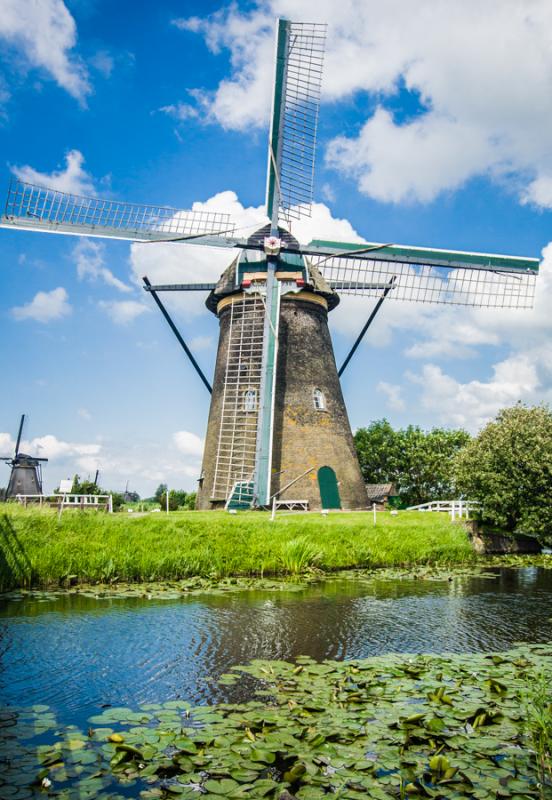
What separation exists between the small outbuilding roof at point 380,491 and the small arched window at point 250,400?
15336 millimetres

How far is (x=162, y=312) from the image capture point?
21.8m

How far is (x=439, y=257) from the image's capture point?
21906 mm

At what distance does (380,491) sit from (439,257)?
15966 millimetres

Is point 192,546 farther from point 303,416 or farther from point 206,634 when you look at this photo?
point 303,416

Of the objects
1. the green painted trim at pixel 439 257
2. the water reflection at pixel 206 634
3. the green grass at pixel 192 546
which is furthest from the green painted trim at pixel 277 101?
the water reflection at pixel 206 634

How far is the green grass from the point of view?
38.3 ft

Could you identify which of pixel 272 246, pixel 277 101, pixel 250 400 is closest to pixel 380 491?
pixel 250 400

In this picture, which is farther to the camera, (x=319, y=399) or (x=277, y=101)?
(x=319, y=399)

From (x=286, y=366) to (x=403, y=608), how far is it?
1177 cm

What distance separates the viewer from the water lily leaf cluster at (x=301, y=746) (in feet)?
12.5

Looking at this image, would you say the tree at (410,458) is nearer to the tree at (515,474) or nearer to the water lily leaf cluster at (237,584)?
the tree at (515,474)

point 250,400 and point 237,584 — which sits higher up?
point 250,400

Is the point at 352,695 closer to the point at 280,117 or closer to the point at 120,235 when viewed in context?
the point at 120,235

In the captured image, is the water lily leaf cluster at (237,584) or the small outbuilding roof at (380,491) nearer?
the water lily leaf cluster at (237,584)
